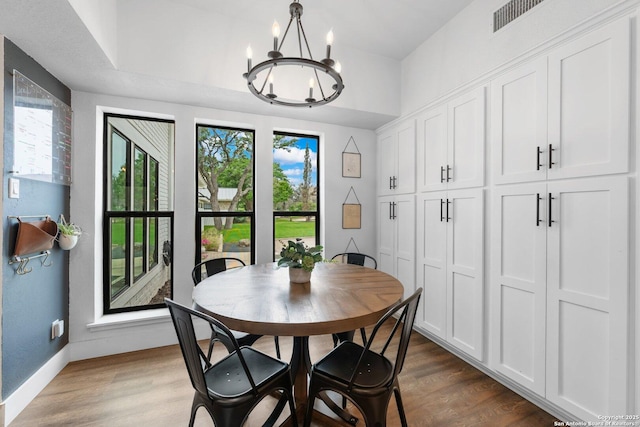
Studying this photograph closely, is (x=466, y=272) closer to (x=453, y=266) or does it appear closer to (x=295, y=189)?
(x=453, y=266)

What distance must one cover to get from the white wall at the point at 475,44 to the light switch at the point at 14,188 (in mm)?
3348

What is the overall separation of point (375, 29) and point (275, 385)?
3058 mm

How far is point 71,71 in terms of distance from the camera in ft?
7.16

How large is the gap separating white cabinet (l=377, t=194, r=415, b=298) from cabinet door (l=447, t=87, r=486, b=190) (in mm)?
644

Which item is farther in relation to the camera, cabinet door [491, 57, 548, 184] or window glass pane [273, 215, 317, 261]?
window glass pane [273, 215, 317, 261]

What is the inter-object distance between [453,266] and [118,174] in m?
3.38

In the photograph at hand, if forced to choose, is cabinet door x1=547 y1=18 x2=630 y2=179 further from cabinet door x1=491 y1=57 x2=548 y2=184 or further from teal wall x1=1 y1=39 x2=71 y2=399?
teal wall x1=1 y1=39 x2=71 y2=399

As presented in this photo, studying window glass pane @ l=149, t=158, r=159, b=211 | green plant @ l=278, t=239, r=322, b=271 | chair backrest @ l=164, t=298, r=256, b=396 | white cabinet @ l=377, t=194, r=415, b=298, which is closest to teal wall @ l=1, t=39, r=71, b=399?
window glass pane @ l=149, t=158, r=159, b=211

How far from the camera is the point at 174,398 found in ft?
6.56

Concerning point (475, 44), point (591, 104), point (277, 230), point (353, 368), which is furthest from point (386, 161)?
point (353, 368)

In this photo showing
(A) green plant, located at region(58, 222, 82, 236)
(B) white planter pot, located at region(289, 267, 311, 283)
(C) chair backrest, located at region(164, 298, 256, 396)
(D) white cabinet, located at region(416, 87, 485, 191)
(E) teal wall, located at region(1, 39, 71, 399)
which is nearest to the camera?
(C) chair backrest, located at region(164, 298, 256, 396)

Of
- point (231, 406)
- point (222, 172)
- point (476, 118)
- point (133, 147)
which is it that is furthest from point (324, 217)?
point (231, 406)

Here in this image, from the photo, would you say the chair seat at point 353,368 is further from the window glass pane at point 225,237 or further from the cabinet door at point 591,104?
the window glass pane at point 225,237

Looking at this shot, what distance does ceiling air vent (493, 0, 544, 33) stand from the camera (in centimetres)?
199
